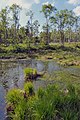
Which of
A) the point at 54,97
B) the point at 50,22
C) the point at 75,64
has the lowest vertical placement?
the point at 75,64

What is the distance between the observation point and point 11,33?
97.5m

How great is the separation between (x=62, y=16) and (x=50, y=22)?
5.25m

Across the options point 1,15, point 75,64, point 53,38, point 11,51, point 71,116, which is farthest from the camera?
point 53,38

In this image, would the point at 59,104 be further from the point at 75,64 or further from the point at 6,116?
the point at 75,64

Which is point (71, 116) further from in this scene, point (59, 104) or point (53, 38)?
point (53, 38)

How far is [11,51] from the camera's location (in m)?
65.9

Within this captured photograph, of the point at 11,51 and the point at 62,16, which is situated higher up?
the point at 62,16

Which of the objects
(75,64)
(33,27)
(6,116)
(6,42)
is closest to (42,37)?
(33,27)

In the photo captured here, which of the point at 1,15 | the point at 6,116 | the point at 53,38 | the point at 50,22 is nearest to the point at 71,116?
the point at 6,116

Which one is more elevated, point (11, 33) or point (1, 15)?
point (1, 15)

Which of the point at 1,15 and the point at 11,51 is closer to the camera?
the point at 11,51

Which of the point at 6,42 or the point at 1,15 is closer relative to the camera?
the point at 1,15

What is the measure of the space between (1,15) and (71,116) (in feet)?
239

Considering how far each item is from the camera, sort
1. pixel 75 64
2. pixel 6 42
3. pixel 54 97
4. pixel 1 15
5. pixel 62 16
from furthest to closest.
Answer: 1. pixel 62 16
2. pixel 6 42
3. pixel 1 15
4. pixel 75 64
5. pixel 54 97
